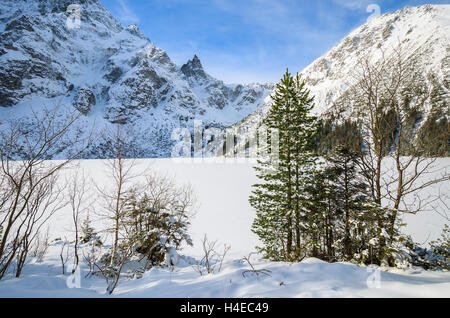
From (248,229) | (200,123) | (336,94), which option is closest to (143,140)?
(200,123)

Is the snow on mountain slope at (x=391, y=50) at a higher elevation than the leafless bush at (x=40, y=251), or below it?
higher

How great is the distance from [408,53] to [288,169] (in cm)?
2906

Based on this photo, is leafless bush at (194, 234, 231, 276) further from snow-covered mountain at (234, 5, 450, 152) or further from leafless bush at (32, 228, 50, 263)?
snow-covered mountain at (234, 5, 450, 152)

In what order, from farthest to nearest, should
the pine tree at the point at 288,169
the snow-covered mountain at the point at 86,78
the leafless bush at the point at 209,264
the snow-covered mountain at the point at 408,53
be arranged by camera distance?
the snow-covered mountain at the point at 86,78
the snow-covered mountain at the point at 408,53
the pine tree at the point at 288,169
the leafless bush at the point at 209,264

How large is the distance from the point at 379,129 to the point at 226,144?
4767 inches

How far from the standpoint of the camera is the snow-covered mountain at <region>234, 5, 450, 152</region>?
66300mm

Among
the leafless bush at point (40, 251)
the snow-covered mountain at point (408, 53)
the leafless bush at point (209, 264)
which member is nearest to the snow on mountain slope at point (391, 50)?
the snow-covered mountain at point (408, 53)

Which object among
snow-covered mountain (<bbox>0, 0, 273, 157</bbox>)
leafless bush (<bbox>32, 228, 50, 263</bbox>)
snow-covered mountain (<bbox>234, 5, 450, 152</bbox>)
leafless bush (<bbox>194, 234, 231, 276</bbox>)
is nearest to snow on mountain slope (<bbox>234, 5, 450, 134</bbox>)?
snow-covered mountain (<bbox>234, 5, 450, 152</bbox>)

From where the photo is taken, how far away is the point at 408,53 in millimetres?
24109

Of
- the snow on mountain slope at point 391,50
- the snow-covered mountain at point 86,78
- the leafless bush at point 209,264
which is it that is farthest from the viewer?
the snow-covered mountain at point 86,78

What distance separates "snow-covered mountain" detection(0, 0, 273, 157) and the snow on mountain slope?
7357cm

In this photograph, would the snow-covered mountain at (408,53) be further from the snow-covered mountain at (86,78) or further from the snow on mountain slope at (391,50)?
the snow-covered mountain at (86,78)

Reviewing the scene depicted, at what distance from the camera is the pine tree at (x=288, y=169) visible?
884 cm
